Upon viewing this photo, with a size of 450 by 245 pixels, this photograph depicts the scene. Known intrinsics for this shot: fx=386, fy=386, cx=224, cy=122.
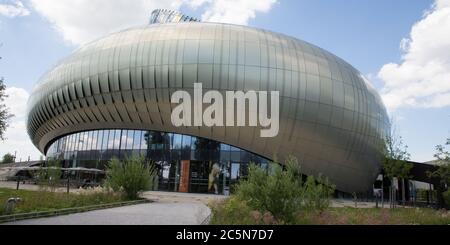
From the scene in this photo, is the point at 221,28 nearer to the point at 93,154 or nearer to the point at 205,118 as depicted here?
the point at 205,118

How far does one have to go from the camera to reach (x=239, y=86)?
32.4 m

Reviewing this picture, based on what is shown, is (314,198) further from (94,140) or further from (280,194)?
(94,140)

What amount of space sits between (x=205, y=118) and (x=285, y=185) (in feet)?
71.2

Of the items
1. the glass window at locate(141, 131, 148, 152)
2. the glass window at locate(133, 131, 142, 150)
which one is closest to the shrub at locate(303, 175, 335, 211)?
the glass window at locate(141, 131, 148, 152)

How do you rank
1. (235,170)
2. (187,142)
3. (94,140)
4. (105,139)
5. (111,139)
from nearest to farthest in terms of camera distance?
(235,170) < (187,142) < (111,139) < (105,139) < (94,140)

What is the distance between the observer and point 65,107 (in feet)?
130

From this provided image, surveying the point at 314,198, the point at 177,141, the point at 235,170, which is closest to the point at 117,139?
the point at 177,141

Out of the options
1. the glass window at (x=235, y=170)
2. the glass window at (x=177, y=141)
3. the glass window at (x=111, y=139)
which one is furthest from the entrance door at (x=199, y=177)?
the glass window at (x=111, y=139)

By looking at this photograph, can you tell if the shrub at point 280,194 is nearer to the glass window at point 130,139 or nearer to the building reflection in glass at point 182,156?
the building reflection in glass at point 182,156

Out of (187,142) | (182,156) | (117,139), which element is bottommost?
(182,156)

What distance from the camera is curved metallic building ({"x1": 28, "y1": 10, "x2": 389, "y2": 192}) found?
33.0 m

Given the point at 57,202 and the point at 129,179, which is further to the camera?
the point at 129,179
